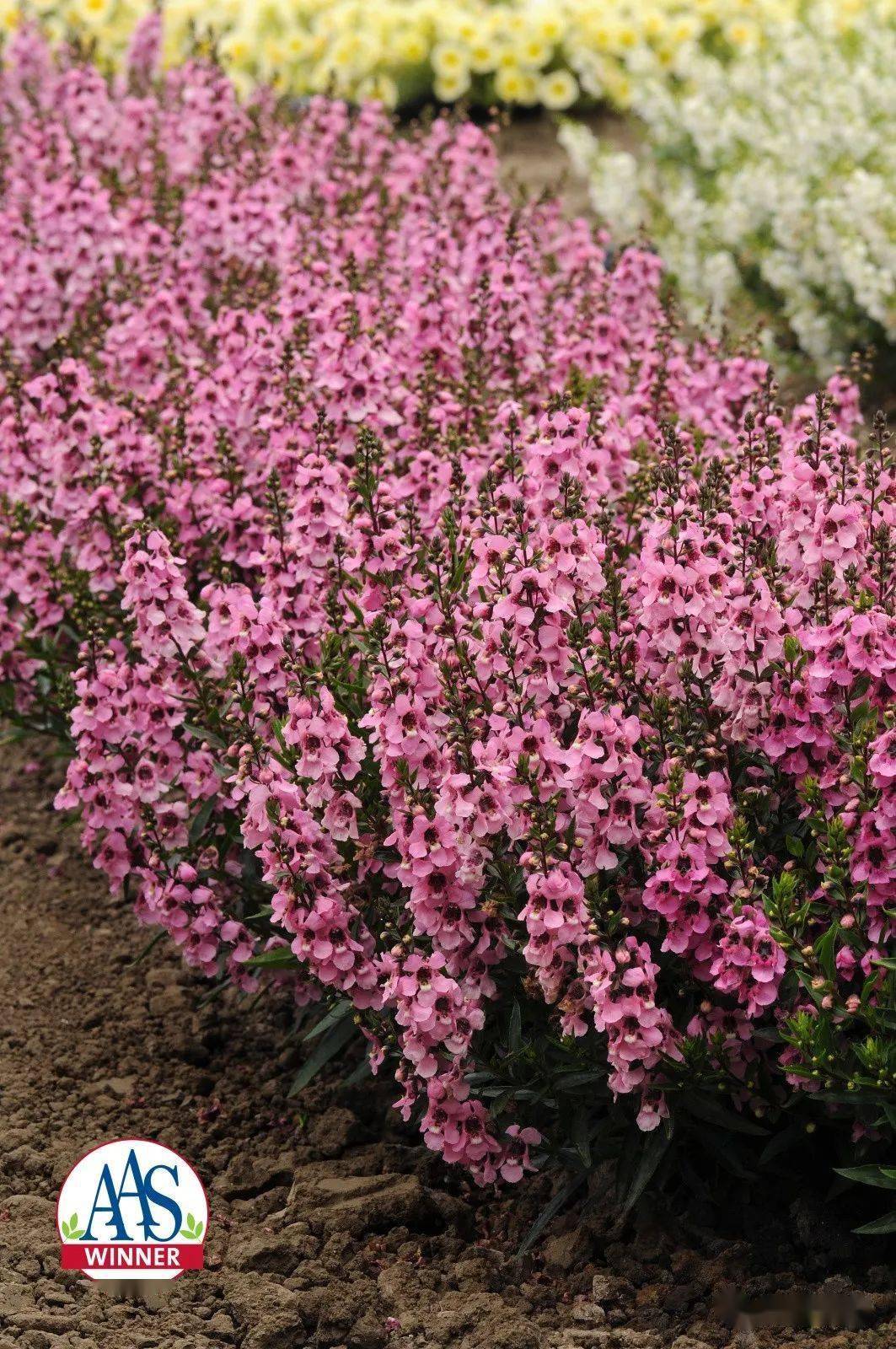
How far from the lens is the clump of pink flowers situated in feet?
11.7

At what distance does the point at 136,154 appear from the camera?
815cm

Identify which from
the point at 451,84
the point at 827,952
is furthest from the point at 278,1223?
the point at 451,84

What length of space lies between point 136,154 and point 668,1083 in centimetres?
586

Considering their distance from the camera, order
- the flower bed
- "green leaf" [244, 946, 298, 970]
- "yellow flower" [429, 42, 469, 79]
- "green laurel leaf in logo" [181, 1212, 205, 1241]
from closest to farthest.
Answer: "green laurel leaf in logo" [181, 1212, 205, 1241] < "green leaf" [244, 946, 298, 970] < the flower bed < "yellow flower" [429, 42, 469, 79]

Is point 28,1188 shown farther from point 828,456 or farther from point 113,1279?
point 828,456

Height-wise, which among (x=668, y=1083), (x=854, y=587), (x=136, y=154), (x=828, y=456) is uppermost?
(x=136, y=154)

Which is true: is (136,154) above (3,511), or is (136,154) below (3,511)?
above

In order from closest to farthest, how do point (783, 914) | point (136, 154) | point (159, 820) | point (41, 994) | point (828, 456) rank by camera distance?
point (783, 914)
point (828, 456)
point (159, 820)
point (41, 994)
point (136, 154)

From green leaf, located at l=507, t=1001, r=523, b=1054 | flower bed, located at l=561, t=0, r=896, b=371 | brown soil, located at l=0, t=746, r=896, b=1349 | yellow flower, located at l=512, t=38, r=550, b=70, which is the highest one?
yellow flower, located at l=512, t=38, r=550, b=70

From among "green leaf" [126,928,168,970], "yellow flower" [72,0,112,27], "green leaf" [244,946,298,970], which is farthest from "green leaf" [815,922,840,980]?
"yellow flower" [72,0,112,27]

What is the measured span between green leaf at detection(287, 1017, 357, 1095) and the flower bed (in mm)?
4748

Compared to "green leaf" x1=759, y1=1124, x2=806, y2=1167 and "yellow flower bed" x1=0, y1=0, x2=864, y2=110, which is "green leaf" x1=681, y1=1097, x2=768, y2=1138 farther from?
"yellow flower bed" x1=0, y1=0, x2=864, y2=110

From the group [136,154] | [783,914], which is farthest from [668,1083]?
[136,154]

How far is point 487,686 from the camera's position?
12.7 feet
